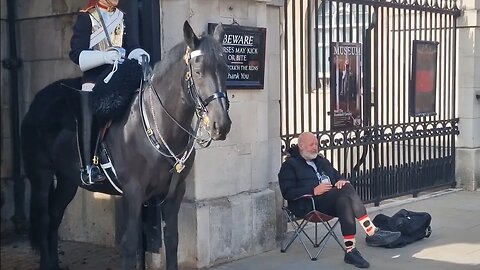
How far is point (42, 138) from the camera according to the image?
5742 mm

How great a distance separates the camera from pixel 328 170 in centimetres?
705

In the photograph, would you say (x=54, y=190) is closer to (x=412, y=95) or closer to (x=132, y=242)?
(x=132, y=242)

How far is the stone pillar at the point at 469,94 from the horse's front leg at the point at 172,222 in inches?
309

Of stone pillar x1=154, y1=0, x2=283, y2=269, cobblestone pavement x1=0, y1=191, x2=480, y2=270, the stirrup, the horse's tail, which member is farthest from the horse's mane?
cobblestone pavement x1=0, y1=191, x2=480, y2=270

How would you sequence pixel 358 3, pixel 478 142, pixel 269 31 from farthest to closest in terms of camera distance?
pixel 478 142 < pixel 358 3 < pixel 269 31

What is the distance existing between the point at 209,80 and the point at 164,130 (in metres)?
0.61

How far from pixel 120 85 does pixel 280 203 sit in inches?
129

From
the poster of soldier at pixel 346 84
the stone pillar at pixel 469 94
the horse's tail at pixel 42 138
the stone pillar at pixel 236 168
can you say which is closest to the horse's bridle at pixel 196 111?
the horse's tail at pixel 42 138

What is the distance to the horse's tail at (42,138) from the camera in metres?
5.69

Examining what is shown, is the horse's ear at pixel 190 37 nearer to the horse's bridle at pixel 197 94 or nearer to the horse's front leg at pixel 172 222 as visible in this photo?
the horse's bridle at pixel 197 94

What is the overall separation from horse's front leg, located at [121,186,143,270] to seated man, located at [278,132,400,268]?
2.29 m

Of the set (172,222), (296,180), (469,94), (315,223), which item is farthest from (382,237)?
(469,94)

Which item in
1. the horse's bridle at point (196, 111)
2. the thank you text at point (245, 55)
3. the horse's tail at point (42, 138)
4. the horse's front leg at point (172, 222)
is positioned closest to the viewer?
the horse's bridle at point (196, 111)

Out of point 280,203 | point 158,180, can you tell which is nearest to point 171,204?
point 158,180
